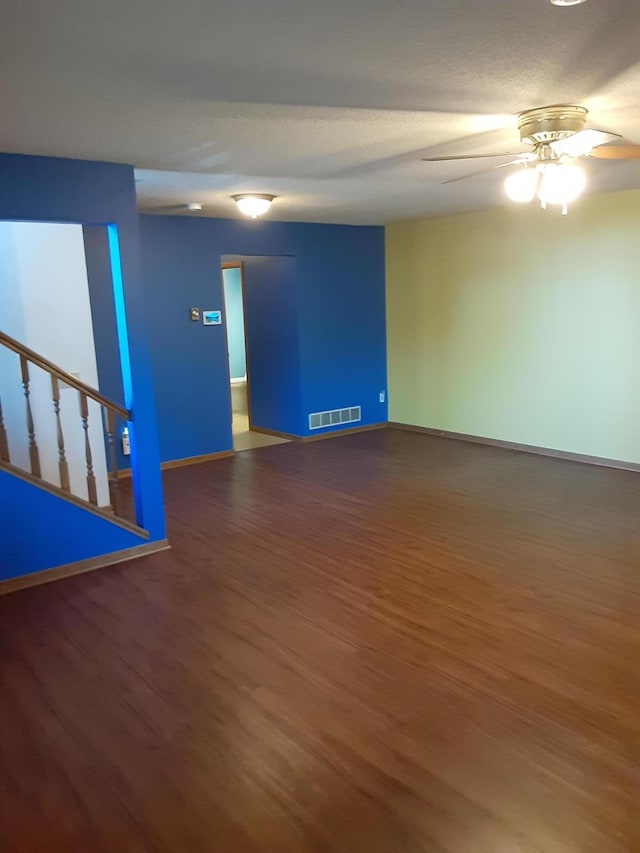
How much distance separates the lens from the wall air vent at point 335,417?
7.50 metres

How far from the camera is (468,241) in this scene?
22.2 feet

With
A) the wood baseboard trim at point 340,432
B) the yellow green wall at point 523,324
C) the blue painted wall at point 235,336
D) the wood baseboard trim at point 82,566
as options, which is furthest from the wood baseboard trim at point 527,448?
the wood baseboard trim at point 82,566

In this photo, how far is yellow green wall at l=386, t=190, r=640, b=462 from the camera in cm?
568

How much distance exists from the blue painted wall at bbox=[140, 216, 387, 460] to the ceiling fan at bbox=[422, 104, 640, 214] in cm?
366

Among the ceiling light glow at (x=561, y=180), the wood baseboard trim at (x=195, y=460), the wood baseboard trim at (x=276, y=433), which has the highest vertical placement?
the ceiling light glow at (x=561, y=180)

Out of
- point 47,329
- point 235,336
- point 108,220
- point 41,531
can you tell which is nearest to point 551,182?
point 108,220

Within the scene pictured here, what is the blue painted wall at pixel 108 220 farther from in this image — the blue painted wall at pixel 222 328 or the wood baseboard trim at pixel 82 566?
the blue painted wall at pixel 222 328

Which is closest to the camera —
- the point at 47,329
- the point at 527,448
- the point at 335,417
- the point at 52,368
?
the point at 52,368

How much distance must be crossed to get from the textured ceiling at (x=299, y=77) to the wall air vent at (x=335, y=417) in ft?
12.3

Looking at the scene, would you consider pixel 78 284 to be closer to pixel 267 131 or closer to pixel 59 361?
pixel 59 361

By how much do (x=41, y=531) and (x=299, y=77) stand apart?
290cm

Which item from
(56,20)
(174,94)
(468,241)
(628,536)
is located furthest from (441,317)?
(56,20)

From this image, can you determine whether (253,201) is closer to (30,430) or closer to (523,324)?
(30,430)

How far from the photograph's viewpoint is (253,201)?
5125mm
